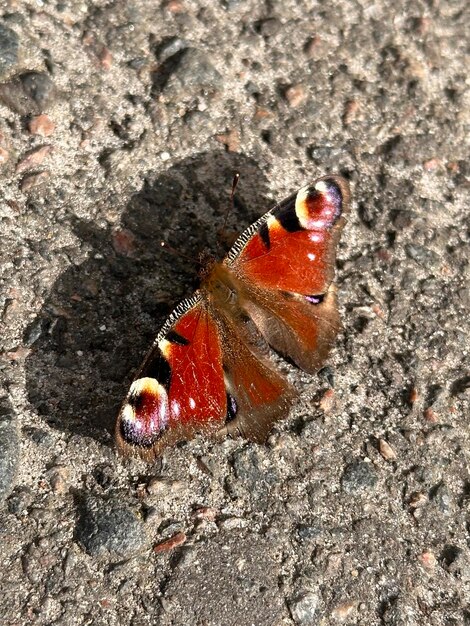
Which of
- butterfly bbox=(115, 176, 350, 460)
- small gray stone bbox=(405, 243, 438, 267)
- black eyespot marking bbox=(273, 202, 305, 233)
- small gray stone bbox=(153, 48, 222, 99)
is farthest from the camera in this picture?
small gray stone bbox=(153, 48, 222, 99)

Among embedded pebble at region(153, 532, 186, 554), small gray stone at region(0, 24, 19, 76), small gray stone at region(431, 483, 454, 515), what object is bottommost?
small gray stone at region(431, 483, 454, 515)

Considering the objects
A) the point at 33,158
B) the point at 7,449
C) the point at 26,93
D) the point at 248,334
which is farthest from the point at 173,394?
the point at 26,93

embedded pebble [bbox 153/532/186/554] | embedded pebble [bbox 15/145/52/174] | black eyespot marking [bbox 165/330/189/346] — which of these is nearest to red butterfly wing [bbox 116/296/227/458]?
black eyespot marking [bbox 165/330/189/346]

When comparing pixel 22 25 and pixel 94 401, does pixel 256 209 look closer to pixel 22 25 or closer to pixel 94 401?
pixel 94 401

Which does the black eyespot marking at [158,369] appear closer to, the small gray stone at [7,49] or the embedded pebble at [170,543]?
the embedded pebble at [170,543]

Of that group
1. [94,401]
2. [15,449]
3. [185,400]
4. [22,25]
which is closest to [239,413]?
[185,400]

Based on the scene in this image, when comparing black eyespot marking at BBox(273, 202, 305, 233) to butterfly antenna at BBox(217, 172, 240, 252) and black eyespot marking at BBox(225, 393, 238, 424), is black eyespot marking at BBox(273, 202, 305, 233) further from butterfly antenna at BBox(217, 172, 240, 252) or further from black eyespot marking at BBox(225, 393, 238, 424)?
black eyespot marking at BBox(225, 393, 238, 424)

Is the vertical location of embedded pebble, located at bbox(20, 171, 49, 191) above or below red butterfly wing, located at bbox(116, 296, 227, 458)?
above

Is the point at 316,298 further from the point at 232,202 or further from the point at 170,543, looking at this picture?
the point at 170,543
